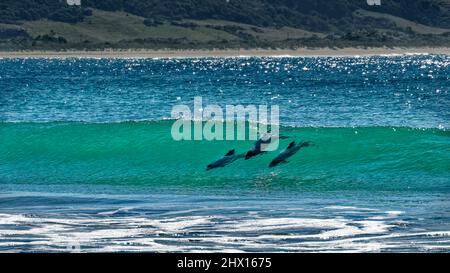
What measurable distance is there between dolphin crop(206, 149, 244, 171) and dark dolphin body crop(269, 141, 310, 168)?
115cm

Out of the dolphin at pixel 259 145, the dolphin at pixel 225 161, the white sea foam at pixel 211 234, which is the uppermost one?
the white sea foam at pixel 211 234

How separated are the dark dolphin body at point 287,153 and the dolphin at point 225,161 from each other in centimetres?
115

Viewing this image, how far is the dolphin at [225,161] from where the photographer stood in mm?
30469

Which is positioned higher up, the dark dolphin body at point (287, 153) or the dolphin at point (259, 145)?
the dolphin at point (259, 145)

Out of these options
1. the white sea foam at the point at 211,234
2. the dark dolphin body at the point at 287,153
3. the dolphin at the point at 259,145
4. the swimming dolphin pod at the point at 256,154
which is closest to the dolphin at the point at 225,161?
the swimming dolphin pod at the point at 256,154

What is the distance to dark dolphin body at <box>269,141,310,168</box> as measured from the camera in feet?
99.9

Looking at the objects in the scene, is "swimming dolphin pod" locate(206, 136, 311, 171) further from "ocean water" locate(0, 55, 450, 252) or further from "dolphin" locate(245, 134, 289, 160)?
"ocean water" locate(0, 55, 450, 252)

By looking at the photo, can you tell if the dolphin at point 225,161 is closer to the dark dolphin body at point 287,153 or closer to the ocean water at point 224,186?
the ocean water at point 224,186

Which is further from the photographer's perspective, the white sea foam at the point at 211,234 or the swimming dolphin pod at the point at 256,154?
the swimming dolphin pod at the point at 256,154

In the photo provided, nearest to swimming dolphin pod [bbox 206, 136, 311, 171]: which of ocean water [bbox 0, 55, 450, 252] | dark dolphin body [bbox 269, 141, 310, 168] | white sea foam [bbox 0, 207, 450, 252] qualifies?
dark dolphin body [bbox 269, 141, 310, 168]

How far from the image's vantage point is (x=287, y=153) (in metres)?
31.8
